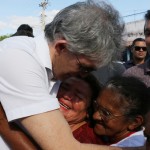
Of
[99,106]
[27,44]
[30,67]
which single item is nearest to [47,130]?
[30,67]

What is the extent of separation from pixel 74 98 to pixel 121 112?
318 mm

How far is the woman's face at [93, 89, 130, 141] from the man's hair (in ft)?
1.04

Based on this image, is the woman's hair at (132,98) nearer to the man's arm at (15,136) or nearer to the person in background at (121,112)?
the person in background at (121,112)

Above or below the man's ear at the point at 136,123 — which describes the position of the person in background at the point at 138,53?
below

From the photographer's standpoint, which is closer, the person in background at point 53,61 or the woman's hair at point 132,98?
the person in background at point 53,61

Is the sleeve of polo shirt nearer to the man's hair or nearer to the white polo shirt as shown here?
the white polo shirt

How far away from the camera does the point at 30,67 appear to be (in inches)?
65.2

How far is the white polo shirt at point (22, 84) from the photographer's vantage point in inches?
63.8

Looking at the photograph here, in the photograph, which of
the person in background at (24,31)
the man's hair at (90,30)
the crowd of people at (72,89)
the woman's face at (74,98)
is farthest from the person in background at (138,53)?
the man's hair at (90,30)

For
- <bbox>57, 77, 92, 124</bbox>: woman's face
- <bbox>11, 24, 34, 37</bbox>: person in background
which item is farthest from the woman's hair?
<bbox>11, 24, 34, 37</bbox>: person in background

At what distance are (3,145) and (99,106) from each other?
25.3 inches

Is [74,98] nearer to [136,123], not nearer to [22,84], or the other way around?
[136,123]

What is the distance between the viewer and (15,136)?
5.83ft

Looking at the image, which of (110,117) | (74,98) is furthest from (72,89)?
(110,117)
